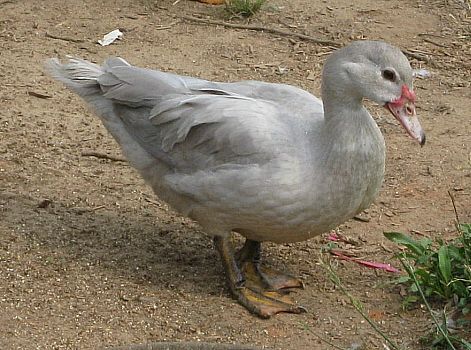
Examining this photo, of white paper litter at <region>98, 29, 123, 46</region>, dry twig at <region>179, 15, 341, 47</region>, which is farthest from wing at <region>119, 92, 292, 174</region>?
dry twig at <region>179, 15, 341, 47</region>

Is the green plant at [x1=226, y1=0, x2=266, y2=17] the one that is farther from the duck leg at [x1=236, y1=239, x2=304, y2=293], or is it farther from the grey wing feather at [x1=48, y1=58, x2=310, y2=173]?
the duck leg at [x1=236, y1=239, x2=304, y2=293]

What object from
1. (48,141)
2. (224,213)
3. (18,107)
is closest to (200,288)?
(224,213)

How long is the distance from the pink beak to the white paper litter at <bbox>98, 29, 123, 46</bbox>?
3.78 m

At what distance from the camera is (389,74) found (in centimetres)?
486

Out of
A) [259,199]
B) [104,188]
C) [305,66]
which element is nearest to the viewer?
[259,199]

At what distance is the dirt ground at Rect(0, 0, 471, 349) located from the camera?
497 cm

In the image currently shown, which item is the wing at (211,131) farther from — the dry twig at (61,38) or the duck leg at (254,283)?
the dry twig at (61,38)

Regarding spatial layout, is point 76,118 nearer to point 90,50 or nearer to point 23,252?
point 90,50

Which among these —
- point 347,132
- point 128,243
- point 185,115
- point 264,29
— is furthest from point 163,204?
point 264,29

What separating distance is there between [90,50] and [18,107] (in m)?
1.09

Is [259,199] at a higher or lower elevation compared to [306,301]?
higher

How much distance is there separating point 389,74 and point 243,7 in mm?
3881

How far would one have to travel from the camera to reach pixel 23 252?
5.51m

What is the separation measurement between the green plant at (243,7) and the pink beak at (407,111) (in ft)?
12.6
